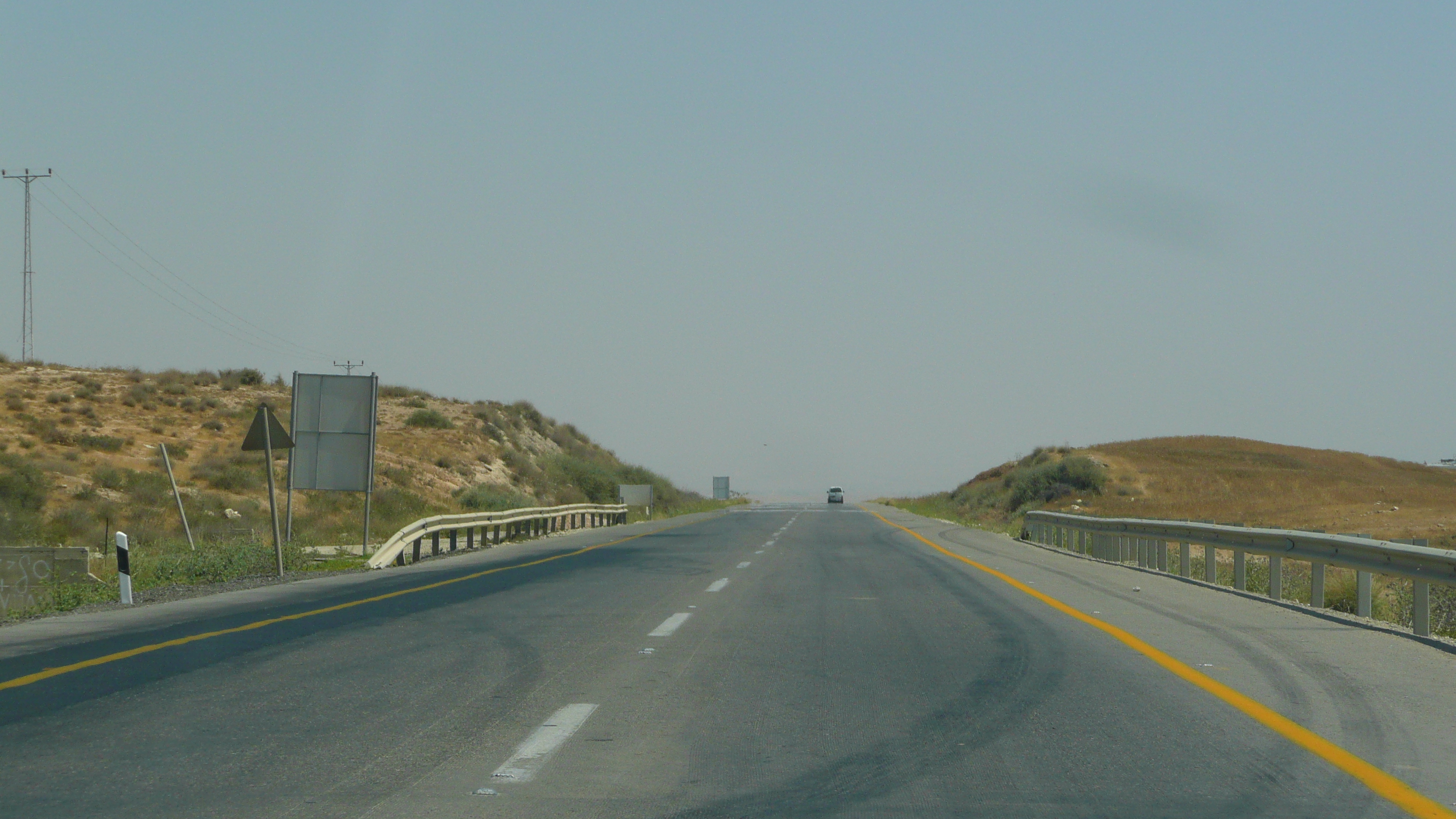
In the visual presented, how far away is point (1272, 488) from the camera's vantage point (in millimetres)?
74500

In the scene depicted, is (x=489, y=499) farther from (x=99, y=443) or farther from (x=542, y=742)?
(x=542, y=742)

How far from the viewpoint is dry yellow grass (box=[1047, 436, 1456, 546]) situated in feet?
159

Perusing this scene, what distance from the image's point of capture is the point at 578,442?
10194cm

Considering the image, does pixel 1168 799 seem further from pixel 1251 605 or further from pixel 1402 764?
pixel 1251 605

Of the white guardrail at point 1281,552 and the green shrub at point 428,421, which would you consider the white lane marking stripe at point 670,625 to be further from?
the green shrub at point 428,421

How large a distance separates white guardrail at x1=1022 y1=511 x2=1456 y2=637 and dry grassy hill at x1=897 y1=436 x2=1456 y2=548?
12.9 metres

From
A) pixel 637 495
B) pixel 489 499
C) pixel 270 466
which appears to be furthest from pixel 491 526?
pixel 637 495

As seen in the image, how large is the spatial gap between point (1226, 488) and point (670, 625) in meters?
69.5

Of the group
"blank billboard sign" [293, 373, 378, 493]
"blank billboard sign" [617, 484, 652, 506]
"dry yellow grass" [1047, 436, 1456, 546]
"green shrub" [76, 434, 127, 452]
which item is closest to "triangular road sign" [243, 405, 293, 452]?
"blank billboard sign" [293, 373, 378, 493]

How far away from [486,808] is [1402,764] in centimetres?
459

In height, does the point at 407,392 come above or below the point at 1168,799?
above

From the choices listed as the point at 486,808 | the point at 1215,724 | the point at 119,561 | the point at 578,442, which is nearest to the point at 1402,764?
the point at 1215,724

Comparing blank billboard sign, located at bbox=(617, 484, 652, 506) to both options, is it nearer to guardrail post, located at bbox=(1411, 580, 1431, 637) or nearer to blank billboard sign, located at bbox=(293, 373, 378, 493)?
blank billboard sign, located at bbox=(293, 373, 378, 493)

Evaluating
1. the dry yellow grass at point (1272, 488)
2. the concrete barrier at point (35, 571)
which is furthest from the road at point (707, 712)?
the dry yellow grass at point (1272, 488)
